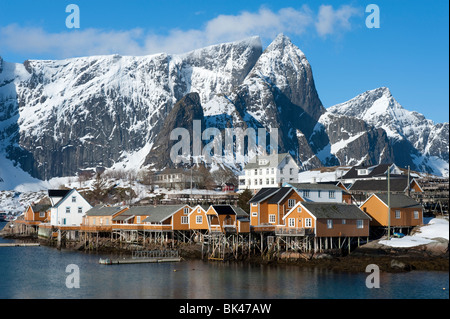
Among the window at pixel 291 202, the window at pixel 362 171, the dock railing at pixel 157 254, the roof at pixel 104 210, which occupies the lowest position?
the dock railing at pixel 157 254

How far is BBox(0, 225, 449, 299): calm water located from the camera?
48.8 m

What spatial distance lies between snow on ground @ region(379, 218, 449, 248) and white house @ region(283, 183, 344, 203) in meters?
14.6

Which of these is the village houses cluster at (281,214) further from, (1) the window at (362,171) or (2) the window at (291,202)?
(1) the window at (362,171)

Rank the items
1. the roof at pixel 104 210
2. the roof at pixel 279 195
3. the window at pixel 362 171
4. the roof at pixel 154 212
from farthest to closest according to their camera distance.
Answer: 1. the window at pixel 362 171
2. the roof at pixel 104 210
3. the roof at pixel 154 212
4. the roof at pixel 279 195

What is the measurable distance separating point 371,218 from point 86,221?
161 ft

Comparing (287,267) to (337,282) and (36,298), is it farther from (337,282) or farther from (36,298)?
(36,298)

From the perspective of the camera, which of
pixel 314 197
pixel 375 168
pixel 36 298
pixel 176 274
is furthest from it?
pixel 375 168

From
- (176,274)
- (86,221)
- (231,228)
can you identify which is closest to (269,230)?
(231,228)

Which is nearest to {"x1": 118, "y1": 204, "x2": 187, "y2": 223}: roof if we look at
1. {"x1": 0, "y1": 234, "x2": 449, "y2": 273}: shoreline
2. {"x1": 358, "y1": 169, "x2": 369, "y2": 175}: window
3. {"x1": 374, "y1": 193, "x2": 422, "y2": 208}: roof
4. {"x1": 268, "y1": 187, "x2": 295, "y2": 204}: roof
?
{"x1": 0, "y1": 234, "x2": 449, "y2": 273}: shoreline

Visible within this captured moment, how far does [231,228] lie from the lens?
72.7 metres

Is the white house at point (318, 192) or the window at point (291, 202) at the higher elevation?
the white house at point (318, 192)

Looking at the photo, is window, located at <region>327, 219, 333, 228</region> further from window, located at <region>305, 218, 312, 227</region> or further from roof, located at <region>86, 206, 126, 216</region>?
roof, located at <region>86, 206, 126, 216</region>

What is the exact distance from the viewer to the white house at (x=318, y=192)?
264 ft

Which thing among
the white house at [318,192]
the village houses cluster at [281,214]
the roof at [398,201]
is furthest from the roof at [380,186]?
the roof at [398,201]
